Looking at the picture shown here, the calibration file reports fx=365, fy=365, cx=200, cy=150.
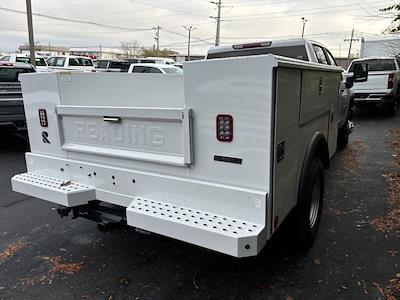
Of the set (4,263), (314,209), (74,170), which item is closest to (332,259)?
(314,209)

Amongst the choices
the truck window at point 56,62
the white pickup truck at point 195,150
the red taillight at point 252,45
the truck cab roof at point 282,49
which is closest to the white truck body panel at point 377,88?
the truck cab roof at point 282,49

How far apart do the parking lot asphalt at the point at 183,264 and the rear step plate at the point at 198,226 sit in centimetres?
67

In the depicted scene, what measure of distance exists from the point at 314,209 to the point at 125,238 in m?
2.03

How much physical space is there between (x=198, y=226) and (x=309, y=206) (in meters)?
1.24

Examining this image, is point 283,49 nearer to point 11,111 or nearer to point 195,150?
point 195,150

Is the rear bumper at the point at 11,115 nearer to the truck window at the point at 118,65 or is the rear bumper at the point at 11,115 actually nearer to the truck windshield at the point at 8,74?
the truck windshield at the point at 8,74

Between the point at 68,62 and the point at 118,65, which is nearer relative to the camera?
the point at 118,65

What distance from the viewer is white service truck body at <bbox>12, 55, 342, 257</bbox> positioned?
230cm

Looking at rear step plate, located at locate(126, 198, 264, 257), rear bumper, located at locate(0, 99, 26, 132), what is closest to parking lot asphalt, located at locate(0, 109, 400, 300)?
rear step plate, located at locate(126, 198, 264, 257)

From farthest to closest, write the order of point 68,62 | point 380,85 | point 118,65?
→ 1. point 68,62
2. point 118,65
3. point 380,85

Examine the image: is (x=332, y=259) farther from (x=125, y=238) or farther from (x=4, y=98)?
(x=4, y=98)

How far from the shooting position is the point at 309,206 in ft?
10.3

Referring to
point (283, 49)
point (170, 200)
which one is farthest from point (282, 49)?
point (170, 200)

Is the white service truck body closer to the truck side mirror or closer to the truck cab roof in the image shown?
the truck cab roof
